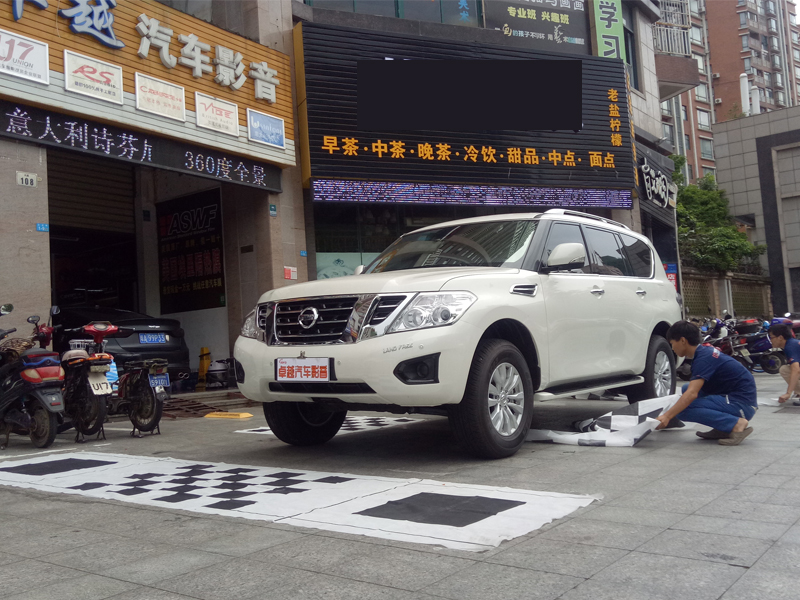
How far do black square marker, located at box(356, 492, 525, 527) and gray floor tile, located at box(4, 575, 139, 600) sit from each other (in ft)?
4.12

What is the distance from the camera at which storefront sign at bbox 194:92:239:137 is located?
39.5ft

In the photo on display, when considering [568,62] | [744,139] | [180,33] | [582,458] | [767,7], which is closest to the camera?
[582,458]

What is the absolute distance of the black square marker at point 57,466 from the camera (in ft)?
17.6

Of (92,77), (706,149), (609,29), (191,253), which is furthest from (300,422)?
(706,149)

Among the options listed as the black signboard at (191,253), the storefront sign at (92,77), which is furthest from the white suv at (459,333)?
the black signboard at (191,253)

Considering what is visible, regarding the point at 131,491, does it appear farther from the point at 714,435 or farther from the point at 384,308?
the point at 714,435

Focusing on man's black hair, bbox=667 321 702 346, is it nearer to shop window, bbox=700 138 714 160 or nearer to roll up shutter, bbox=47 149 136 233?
roll up shutter, bbox=47 149 136 233

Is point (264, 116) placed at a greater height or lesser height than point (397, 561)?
greater

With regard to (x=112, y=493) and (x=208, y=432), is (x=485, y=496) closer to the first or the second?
(x=112, y=493)

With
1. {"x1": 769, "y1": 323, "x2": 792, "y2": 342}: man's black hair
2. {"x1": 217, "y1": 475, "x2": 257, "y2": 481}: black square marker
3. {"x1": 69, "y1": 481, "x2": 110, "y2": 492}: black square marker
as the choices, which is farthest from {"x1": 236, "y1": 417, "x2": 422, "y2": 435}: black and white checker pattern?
{"x1": 769, "y1": 323, "x2": 792, "y2": 342}: man's black hair

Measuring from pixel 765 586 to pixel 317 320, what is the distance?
320 centimetres

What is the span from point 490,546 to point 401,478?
1.55 meters

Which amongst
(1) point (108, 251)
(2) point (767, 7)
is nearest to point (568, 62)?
(1) point (108, 251)

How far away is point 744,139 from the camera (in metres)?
39.7
